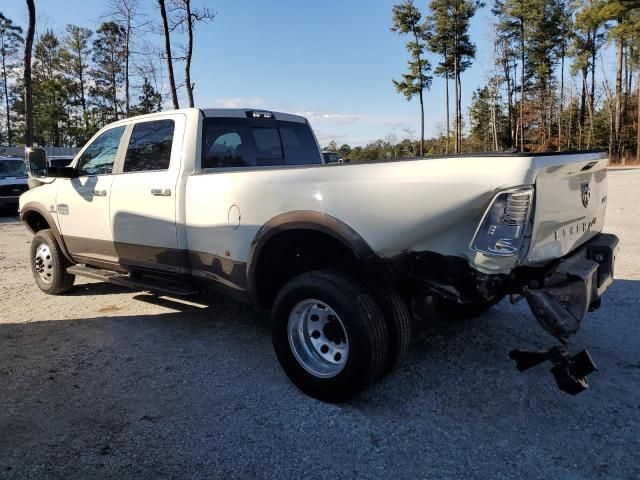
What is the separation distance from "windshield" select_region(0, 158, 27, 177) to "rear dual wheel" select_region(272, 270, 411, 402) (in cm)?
1600

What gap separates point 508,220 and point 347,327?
1091 mm

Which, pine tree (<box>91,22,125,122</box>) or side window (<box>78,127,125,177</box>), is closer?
side window (<box>78,127,125,177</box>)

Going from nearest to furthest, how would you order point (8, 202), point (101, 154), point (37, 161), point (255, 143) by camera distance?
point (255, 143)
point (101, 154)
point (37, 161)
point (8, 202)

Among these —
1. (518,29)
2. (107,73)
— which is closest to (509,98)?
(518,29)

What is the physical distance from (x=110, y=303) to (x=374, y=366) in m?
3.74

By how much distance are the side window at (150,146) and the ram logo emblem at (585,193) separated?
3.23 meters

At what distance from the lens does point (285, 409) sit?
3074 mm

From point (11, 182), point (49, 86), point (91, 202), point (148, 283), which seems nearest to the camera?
point (148, 283)

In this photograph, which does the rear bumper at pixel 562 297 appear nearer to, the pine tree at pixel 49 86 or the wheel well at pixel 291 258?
the wheel well at pixel 291 258

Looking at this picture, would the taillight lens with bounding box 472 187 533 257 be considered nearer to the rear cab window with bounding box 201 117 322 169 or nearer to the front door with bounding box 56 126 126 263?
the rear cab window with bounding box 201 117 322 169

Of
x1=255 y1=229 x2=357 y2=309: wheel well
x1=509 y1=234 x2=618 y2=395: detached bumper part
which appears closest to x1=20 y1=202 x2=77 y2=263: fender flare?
x1=255 y1=229 x2=357 y2=309: wheel well

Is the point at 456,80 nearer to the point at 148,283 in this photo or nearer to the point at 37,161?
the point at 37,161

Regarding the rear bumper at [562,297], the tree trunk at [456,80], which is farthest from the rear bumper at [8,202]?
the tree trunk at [456,80]

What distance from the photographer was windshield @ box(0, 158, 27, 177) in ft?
51.8
